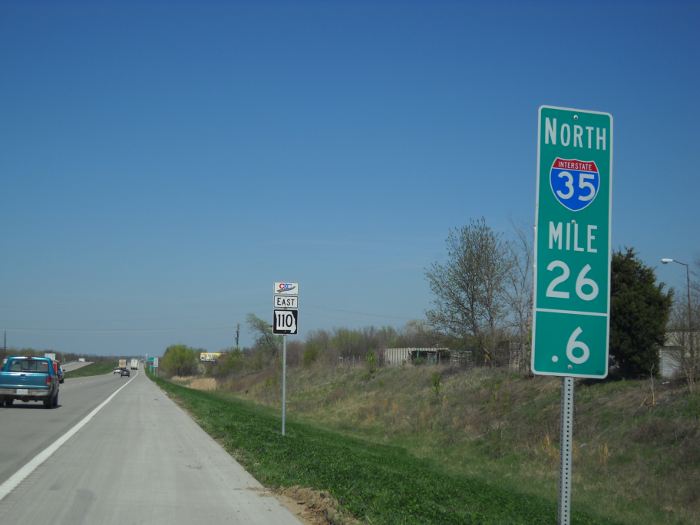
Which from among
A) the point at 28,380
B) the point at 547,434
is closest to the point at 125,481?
the point at 547,434

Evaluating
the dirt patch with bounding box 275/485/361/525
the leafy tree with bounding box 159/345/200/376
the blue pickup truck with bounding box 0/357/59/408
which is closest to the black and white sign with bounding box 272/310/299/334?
the dirt patch with bounding box 275/485/361/525

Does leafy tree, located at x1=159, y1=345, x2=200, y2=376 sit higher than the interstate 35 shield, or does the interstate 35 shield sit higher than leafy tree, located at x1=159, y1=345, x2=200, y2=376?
the interstate 35 shield

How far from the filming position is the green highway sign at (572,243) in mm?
4895

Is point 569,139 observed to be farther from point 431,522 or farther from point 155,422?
point 155,422

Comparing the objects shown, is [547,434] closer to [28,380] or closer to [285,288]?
[285,288]

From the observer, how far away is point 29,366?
29.9m

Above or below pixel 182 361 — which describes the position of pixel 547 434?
above

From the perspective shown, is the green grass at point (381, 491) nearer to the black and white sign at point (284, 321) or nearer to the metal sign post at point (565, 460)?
the black and white sign at point (284, 321)

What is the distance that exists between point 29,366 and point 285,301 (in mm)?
15549

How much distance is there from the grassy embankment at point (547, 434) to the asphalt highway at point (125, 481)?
6.70 meters

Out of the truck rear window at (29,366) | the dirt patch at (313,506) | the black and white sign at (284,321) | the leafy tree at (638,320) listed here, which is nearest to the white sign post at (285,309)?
the black and white sign at (284,321)

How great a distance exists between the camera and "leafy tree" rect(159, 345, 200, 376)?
159875mm

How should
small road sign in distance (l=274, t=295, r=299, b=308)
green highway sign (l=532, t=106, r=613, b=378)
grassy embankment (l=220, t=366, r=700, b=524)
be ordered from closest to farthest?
green highway sign (l=532, t=106, r=613, b=378) < grassy embankment (l=220, t=366, r=700, b=524) < small road sign in distance (l=274, t=295, r=299, b=308)

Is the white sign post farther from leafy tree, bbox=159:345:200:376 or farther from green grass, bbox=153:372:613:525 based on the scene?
leafy tree, bbox=159:345:200:376
